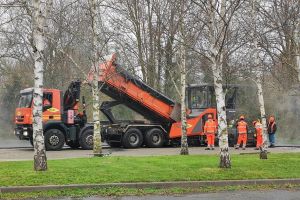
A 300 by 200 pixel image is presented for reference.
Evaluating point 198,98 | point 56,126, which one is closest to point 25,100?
point 56,126

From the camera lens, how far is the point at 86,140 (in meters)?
23.9

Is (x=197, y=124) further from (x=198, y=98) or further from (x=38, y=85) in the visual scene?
(x=38, y=85)

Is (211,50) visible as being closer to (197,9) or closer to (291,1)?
(197,9)

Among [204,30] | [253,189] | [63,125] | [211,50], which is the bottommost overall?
[253,189]

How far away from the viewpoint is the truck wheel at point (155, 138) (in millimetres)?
25406

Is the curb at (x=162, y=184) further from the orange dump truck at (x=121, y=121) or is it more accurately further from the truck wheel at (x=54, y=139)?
the truck wheel at (x=54, y=139)

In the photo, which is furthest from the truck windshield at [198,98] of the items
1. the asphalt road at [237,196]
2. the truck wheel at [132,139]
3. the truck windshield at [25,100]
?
the asphalt road at [237,196]

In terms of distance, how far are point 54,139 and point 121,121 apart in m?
3.70

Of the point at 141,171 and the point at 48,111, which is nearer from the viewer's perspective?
the point at 141,171

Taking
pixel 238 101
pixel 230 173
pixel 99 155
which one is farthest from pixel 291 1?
pixel 238 101

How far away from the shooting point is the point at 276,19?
52.6ft

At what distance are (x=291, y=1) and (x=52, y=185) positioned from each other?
9.88 meters

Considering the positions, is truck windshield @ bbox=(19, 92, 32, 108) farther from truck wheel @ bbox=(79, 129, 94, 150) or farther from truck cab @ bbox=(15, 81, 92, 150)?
truck wheel @ bbox=(79, 129, 94, 150)

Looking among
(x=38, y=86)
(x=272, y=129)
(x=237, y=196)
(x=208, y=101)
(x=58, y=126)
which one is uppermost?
(x=208, y=101)
